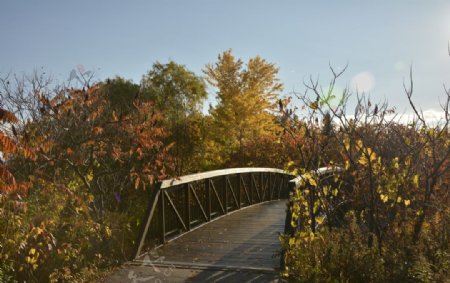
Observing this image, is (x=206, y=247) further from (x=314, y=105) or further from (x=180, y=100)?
(x=180, y=100)

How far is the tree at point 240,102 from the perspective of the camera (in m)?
24.7

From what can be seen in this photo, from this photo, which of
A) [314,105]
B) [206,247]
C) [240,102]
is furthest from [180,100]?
[314,105]

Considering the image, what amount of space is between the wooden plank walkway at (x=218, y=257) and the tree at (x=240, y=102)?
46.5ft

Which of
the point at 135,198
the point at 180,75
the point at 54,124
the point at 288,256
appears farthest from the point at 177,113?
the point at 288,256

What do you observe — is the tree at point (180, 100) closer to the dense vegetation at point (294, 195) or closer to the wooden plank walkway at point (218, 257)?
the dense vegetation at point (294, 195)

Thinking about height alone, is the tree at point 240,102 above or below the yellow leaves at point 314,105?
above

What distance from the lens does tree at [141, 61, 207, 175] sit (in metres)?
21.1

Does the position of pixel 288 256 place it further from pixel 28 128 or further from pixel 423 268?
pixel 28 128

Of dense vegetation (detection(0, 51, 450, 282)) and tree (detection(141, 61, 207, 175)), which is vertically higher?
tree (detection(141, 61, 207, 175))

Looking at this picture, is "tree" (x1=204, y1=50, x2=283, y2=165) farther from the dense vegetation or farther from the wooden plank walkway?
the wooden plank walkway

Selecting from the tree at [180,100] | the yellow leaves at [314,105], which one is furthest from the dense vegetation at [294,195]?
the tree at [180,100]

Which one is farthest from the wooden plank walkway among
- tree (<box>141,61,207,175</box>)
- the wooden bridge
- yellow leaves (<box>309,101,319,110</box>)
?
tree (<box>141,61,207,175</box>)

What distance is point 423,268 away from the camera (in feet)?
14.2

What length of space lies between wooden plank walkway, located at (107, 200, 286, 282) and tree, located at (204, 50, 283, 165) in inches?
558
